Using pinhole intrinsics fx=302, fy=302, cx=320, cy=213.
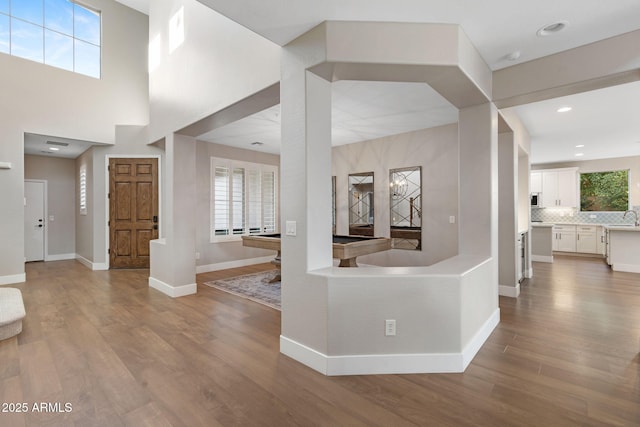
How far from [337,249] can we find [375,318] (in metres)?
1.79

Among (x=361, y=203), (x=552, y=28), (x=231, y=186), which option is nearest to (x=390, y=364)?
(x=552, y=28)

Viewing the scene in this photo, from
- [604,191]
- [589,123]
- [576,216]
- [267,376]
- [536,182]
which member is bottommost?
[267,376]

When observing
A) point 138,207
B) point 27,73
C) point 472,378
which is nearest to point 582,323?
point 472,378

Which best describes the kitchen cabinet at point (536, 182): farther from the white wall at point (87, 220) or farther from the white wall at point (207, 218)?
the white wall at point (87, 220)

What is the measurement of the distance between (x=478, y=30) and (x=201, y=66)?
3.30m

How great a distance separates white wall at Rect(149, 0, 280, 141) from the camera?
313cm

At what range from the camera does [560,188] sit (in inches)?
336

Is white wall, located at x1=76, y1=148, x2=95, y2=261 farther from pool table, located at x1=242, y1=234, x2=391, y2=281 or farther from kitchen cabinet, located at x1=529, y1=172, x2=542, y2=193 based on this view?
kitchen cabinet, located at x1=529, y1=172, x2=542, y2=193

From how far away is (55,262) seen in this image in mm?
7254

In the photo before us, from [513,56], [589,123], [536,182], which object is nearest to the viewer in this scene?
[513,56]

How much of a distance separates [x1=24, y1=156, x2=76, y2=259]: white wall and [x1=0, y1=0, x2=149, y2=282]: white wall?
247 cm

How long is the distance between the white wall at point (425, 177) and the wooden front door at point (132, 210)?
4.29m

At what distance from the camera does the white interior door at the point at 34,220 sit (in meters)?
7.14

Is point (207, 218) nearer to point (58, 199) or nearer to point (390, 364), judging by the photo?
point (58, 199)
